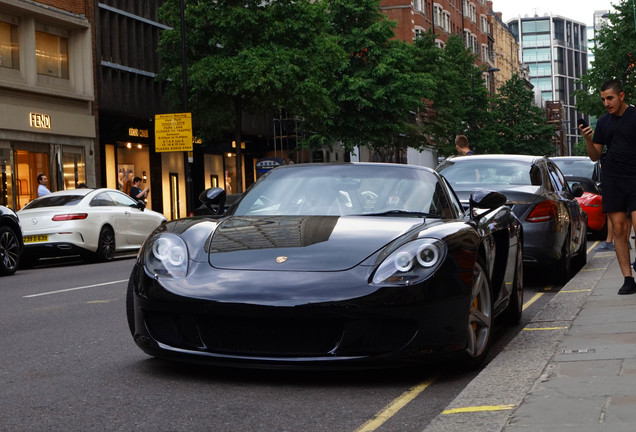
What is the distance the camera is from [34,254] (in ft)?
63.1

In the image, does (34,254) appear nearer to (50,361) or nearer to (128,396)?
(50,361)

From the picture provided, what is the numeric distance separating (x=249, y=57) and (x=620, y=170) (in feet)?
87.8

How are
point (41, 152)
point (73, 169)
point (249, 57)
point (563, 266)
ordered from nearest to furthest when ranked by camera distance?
point (563, 266), point (41, 152), point (73, 169), point (249, 57)

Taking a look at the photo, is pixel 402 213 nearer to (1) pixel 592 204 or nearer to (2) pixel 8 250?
(2) pixel 8 250

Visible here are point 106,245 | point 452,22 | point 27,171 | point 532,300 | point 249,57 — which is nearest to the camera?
point 532,300

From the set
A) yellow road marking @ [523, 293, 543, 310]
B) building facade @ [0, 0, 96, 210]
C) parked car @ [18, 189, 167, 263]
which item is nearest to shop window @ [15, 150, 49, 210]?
building facade @ [0, 0, 96, 210]

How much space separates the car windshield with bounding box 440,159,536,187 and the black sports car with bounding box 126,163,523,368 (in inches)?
214

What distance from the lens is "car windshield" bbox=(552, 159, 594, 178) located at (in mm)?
21188

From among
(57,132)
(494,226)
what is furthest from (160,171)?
(494,226)

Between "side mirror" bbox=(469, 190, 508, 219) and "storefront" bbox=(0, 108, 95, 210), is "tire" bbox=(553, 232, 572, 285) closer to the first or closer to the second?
"side mirror" bbox=(469, 190, 508, 219)

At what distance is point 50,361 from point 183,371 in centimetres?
109

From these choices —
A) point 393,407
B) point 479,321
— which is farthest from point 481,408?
point 479,321

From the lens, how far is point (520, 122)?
8362 cm

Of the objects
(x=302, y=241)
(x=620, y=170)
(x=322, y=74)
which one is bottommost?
(x=302, y=241)
